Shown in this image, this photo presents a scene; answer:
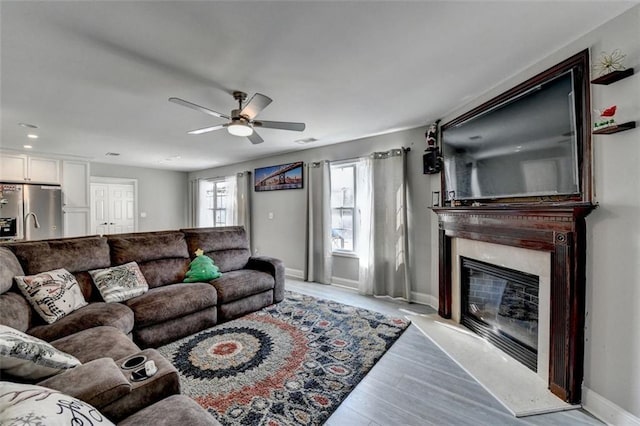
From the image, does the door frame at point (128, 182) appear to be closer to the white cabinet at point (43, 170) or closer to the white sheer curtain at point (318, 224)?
the white cabinet at point (43, 170)

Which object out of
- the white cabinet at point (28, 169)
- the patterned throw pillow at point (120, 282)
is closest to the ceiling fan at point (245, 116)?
the patterned throw pillow at point (120, 282)

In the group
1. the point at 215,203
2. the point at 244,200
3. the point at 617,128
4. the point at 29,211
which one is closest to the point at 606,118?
the point at 617,128

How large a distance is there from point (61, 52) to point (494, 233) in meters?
3.76

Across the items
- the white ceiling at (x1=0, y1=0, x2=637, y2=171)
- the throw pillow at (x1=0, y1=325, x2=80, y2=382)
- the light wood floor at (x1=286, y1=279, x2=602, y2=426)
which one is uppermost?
the white ceiling at (x1=0, y1=0, x2=637, y2=171)

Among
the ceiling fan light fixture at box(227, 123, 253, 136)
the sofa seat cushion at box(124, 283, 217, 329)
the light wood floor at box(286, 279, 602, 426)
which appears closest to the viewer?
the light wood floor at box(286, 279, 602, 426)

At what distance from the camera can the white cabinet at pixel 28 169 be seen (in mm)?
4418

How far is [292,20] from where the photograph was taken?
159 cm

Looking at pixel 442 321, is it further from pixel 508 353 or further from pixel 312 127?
pixel 312 127

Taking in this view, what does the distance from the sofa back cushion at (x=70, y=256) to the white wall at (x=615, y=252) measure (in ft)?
12.8

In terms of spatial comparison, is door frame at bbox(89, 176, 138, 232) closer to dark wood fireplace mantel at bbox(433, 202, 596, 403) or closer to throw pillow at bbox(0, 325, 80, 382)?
throw pillow at bbox(0, 325, 80, 382)

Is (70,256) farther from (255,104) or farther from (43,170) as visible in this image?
(43,170)

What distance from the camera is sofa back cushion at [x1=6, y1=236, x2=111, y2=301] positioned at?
7.07ft

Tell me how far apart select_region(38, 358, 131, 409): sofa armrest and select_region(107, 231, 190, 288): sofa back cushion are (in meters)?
1.84

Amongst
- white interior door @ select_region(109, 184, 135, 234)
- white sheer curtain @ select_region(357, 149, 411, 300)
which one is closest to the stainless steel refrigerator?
white interior door @ select_region(109, 184, 135, 234)
